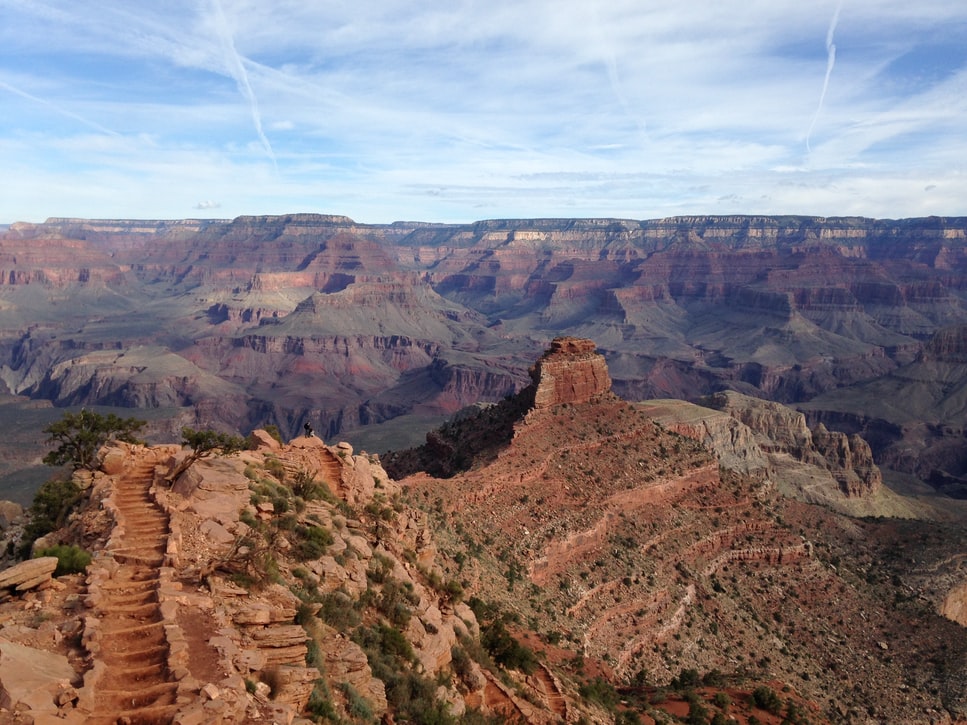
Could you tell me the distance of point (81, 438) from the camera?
30.0m

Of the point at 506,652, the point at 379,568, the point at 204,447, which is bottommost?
the point at 506,652

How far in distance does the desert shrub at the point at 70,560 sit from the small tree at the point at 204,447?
649cm

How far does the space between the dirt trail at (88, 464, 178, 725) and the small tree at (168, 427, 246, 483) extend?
284 cm

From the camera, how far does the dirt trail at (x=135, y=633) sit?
12.7m

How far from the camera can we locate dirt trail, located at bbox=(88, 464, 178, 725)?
12.7 m

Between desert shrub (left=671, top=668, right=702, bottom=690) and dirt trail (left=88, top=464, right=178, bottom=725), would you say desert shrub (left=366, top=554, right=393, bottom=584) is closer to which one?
dirt trail (left=88, top=464, right=178, bottom=725)

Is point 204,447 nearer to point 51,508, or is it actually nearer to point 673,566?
point 51,508

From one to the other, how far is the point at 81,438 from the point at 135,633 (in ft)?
57.3

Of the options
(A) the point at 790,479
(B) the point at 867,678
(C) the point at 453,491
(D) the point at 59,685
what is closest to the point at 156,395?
(A) the point at 790,479

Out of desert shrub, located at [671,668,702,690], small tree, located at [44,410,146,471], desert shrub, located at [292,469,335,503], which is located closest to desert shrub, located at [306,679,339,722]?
desert shrub, located at [292,469,335,503]

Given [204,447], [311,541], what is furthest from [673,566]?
[204,447]

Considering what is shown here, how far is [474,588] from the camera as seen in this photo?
34.0 m

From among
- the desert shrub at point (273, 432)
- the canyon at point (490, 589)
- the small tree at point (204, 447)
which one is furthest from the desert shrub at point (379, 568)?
the desert shrub at point (273, 432)

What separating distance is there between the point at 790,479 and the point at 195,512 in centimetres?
9772
